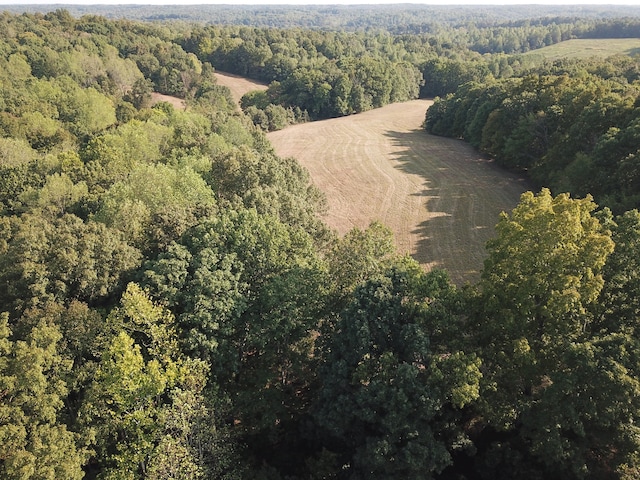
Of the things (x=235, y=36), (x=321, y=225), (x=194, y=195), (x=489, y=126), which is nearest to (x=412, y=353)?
(x=321, y=225)

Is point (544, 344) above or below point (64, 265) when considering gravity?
below

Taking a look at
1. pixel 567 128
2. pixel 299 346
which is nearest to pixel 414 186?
pixel 567 128

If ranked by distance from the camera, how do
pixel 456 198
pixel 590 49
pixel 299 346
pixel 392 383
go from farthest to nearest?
pixel 590 49 → pixel 456 198 → pixel 299 346 → pixel 392 383

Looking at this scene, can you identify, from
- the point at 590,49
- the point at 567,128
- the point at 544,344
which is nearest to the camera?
the point at 544,344

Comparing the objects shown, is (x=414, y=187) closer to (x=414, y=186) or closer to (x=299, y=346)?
(x=414, y=186)

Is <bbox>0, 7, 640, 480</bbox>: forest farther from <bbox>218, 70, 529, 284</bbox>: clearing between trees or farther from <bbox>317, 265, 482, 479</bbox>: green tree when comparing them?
<bbox>218, 70, 529, 284</bbox>: clearing between trees
